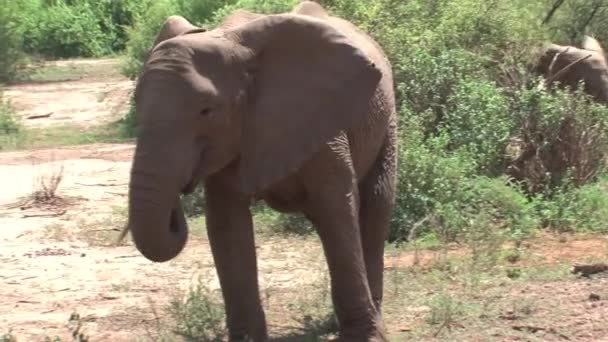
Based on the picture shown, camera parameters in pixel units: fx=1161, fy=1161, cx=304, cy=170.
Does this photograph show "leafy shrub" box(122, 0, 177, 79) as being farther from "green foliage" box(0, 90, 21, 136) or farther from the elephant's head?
the elephant's head

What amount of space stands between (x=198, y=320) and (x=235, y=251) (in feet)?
2.82

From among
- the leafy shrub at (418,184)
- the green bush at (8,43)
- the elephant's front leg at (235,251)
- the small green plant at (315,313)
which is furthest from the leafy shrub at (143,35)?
the elephant's front leg at (235,251)

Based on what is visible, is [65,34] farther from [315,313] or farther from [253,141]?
[253,141]

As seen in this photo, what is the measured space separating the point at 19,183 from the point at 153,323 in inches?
245

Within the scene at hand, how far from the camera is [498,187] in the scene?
991cm

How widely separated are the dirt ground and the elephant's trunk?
5.66 ft

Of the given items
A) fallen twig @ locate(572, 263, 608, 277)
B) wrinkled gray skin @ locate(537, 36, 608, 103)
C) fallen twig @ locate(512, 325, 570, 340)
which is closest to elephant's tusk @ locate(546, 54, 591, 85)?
wrinkled gray skin @ locate(537, 36, 608, 103)

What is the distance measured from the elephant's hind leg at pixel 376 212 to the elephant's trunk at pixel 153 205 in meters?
1.74

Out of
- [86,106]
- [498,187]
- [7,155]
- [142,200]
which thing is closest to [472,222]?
[498,187]

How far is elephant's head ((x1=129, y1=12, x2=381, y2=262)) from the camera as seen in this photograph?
5.15 m

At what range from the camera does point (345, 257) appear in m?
5.92

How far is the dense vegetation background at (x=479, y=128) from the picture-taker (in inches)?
376

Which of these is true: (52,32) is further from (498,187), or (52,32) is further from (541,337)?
(541,337)

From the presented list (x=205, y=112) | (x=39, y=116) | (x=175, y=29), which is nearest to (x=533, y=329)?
(x=205, y=112)
